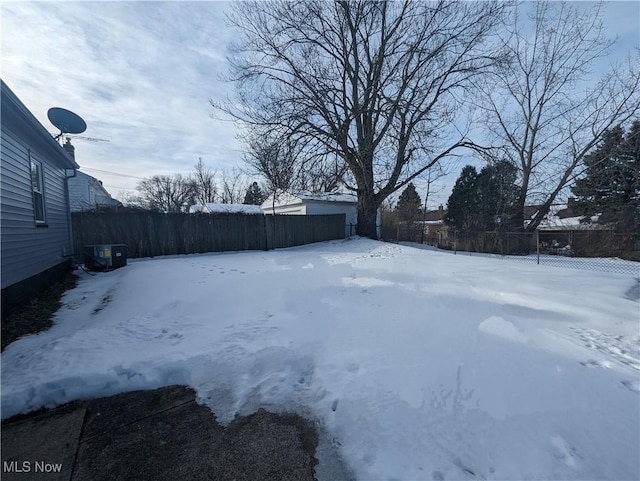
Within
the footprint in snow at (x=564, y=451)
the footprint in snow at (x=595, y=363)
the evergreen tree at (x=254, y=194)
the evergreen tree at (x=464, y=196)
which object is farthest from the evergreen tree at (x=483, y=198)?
the evergreen tree at (x=254, y=194)

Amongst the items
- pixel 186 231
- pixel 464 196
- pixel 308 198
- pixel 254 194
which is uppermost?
pixel 254 194

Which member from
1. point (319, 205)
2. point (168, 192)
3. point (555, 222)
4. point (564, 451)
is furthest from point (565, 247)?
point (168, 192)

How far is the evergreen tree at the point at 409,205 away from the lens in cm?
2975

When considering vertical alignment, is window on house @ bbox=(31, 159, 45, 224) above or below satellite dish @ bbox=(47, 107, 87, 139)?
below

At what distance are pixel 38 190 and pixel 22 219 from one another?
1614 millimetres

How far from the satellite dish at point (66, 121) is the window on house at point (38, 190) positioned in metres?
2.80

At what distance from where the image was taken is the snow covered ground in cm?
205

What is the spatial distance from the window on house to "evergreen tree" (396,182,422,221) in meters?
25.2

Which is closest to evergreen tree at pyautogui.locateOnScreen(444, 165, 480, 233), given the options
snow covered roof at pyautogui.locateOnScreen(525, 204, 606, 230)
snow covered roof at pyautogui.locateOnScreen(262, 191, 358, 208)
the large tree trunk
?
snow covered roof at pyautogui.locateOnScreen(525, 204, 606, 230)

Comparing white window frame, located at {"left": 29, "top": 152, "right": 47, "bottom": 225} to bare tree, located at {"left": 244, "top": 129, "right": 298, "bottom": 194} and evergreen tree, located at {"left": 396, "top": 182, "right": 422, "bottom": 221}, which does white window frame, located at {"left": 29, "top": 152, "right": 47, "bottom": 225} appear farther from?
evergreen tree, located at {"left": 396, "top": 182, "right": 422, "bottom": 221}

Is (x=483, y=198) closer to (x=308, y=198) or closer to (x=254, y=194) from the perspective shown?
(x=308, y=198)

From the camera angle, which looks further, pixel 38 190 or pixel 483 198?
pixel 483 198

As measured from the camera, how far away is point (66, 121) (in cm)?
852

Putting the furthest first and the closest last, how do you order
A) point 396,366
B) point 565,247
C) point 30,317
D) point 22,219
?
point 565,247, point 22,219, point 30,317, point 396,366
